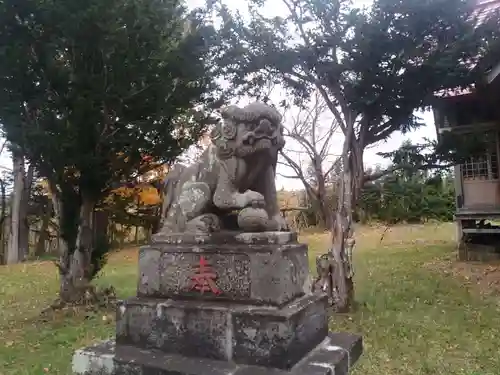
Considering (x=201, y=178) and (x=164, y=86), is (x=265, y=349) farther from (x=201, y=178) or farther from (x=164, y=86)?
(x=164, y=86)

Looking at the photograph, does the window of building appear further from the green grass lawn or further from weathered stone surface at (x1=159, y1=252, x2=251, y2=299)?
weathered stone surface at (x1=159, y1=252, x2=251, y2=299)

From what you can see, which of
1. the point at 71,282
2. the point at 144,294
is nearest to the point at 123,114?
the point at 71,282

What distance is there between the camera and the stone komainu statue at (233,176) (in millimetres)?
2877

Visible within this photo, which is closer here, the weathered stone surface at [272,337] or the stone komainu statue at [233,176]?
the weathered stone surface at [272,337]

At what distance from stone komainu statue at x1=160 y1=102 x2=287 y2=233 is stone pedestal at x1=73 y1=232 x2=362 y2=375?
18cm

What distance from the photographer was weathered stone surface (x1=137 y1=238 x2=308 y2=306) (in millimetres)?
2695

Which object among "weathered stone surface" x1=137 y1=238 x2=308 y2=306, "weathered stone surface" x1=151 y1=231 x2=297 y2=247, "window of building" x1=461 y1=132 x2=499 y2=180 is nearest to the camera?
"weathered stone surface" x1=137 y1=238 x2=308 y2=306

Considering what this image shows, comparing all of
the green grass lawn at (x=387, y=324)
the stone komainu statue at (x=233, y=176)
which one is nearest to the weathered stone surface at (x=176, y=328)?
the stone komainu statue at (x=233, y=176)

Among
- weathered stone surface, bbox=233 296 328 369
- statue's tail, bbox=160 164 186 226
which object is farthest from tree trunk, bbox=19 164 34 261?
weathered stone surface, bbox=233 296 328 369

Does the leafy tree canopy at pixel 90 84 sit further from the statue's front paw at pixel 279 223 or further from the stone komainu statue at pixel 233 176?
the statue's front paw at pixel 279 223

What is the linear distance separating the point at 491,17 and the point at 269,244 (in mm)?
5576

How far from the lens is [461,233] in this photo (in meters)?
11.7

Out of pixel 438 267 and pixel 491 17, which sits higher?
pixel 491 17

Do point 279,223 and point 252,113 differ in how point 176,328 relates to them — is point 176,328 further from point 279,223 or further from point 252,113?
point 252,113
